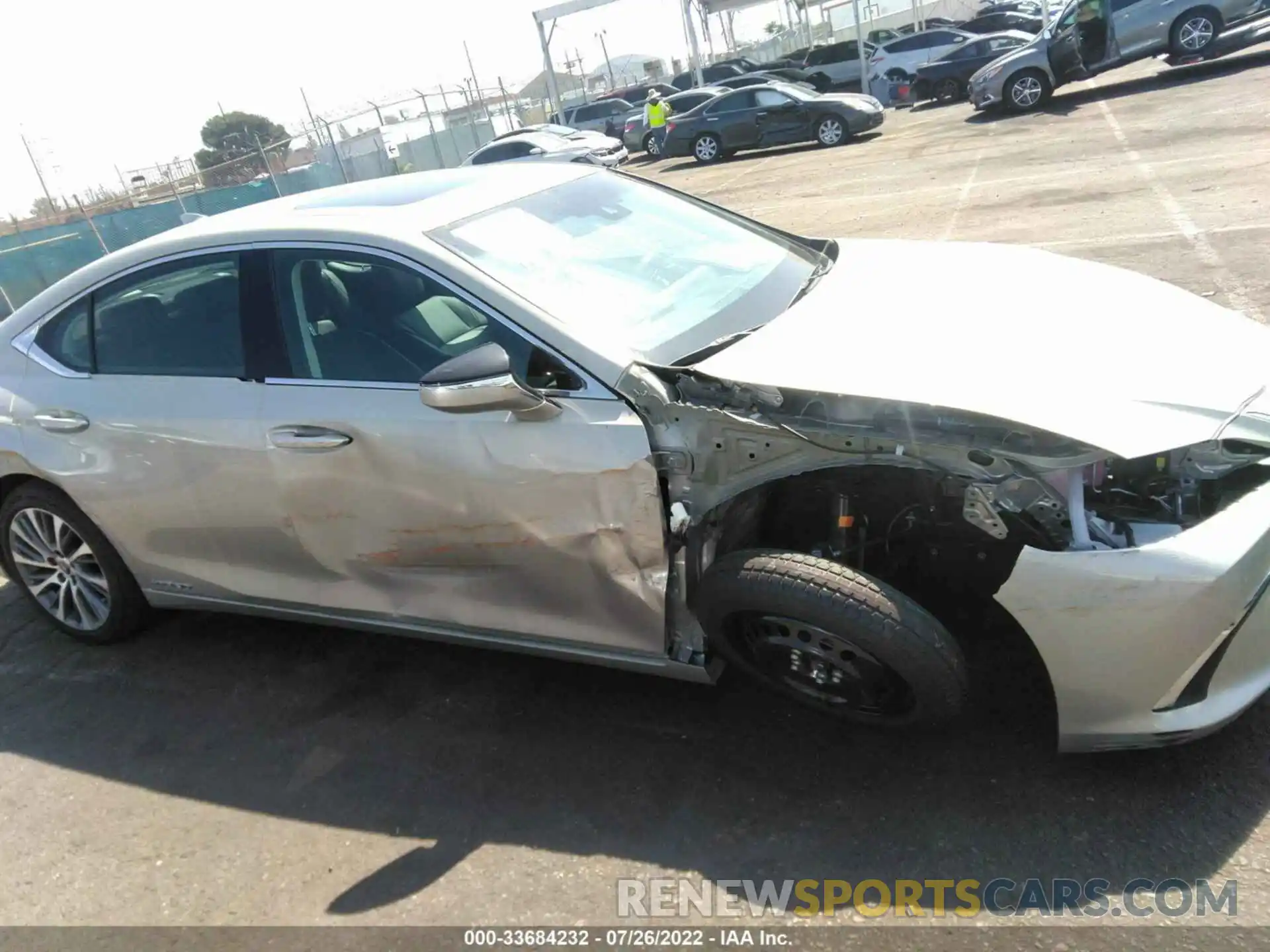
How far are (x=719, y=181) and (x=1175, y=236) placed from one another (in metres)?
11.0

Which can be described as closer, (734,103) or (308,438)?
(308,438)

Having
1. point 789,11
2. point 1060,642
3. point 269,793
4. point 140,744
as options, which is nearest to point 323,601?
point 269,793

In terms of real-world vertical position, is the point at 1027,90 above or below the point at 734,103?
below

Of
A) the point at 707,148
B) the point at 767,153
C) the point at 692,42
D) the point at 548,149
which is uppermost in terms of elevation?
the point at 692,42

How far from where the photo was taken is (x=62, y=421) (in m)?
3.70

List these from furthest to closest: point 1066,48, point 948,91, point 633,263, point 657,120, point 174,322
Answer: point 657,120 < point 948,91 < point 1066,48 < point 174,322 < point 633,263

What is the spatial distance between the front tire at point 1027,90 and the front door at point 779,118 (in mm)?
3845

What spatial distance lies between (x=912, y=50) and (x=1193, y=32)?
1152 centimetres

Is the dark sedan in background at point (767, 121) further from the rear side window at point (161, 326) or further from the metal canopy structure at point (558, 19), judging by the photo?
the rear side window at point (161, 326)

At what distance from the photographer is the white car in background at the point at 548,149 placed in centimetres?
1995

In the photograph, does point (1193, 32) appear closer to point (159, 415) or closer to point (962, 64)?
point (962, 64)

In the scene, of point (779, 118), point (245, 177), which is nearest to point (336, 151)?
point (245, 177)

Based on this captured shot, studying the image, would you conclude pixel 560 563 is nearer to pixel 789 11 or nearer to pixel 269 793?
pixel 269 793

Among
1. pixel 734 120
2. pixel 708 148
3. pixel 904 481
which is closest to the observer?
pixel 904 481
